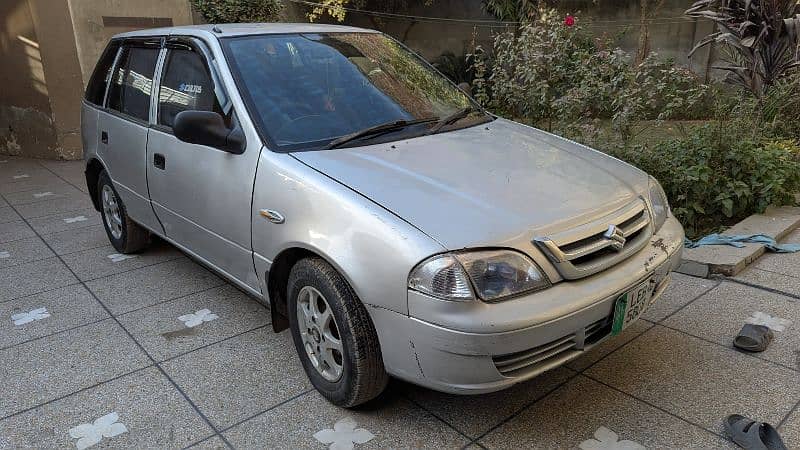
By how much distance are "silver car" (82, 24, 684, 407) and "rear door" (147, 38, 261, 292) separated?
0.04 ft

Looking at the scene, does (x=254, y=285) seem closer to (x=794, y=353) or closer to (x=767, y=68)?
(x=794, y=353)

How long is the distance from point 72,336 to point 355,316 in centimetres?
206

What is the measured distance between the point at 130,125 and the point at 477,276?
295 cm

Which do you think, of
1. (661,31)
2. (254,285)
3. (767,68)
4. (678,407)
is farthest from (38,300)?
(661,31)

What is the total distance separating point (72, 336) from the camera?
11.2 feet

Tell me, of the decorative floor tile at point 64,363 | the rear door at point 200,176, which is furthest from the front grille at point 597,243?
the decorative floor tile at point 64,363

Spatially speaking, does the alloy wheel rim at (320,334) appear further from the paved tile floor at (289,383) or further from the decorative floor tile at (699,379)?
the decorative floor tile at (699,379)

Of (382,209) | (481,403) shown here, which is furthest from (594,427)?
(382,209)

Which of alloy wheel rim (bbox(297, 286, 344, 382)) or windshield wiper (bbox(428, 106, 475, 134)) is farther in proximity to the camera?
windshield wiper (bbox(428, 106, 475, 134))

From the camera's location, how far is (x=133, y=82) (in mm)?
4070

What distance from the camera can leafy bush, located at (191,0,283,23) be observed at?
8719 millimetres

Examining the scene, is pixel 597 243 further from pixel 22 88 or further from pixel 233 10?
pixel 22 88

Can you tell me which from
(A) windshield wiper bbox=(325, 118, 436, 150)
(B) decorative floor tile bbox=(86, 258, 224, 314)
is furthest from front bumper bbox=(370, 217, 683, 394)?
(B) decorative floor tile bbox=(86, 258, 224, 314)

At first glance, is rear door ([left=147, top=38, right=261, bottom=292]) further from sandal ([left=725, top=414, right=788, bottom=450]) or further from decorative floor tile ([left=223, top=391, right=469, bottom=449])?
sandal ([left=725, top=414, right=788, bottom=450])
